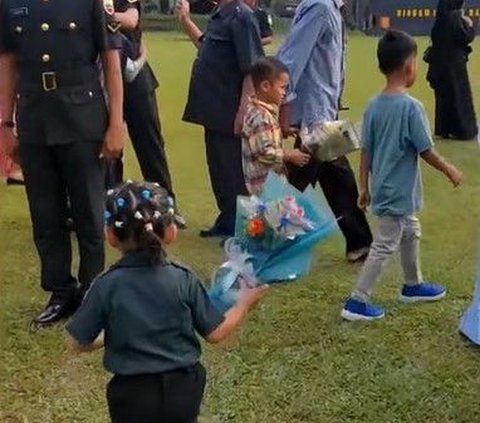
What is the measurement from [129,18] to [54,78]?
4.37 feet

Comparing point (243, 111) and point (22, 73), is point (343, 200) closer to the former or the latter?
point (243, 111)

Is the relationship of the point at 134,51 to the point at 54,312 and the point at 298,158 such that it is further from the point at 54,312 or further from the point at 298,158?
the point at 54,312

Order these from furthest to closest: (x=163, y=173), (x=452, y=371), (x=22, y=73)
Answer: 1. (x=163, y=173)
2. (x=22, y=73)
3. (x=452, y=371)

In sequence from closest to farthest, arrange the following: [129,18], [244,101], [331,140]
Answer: [331,140] → [129,18] → [244,101]

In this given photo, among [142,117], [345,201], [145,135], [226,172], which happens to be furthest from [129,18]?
[345,201]

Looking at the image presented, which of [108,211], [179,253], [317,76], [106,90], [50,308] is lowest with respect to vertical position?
[179,253]

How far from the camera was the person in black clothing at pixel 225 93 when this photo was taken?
602 centimetres

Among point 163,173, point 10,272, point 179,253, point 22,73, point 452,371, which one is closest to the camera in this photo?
point 452,371

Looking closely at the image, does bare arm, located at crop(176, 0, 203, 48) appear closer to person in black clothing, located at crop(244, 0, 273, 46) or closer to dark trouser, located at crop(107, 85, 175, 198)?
person in black clothing, located at crop(244, 0, 273, 46)

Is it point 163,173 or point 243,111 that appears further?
point 163,173

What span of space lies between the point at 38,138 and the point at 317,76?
67.5 inches

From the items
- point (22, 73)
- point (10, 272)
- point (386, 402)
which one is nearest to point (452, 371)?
point (386, 402)

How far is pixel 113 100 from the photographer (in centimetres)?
461

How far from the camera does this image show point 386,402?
13.2 ft
